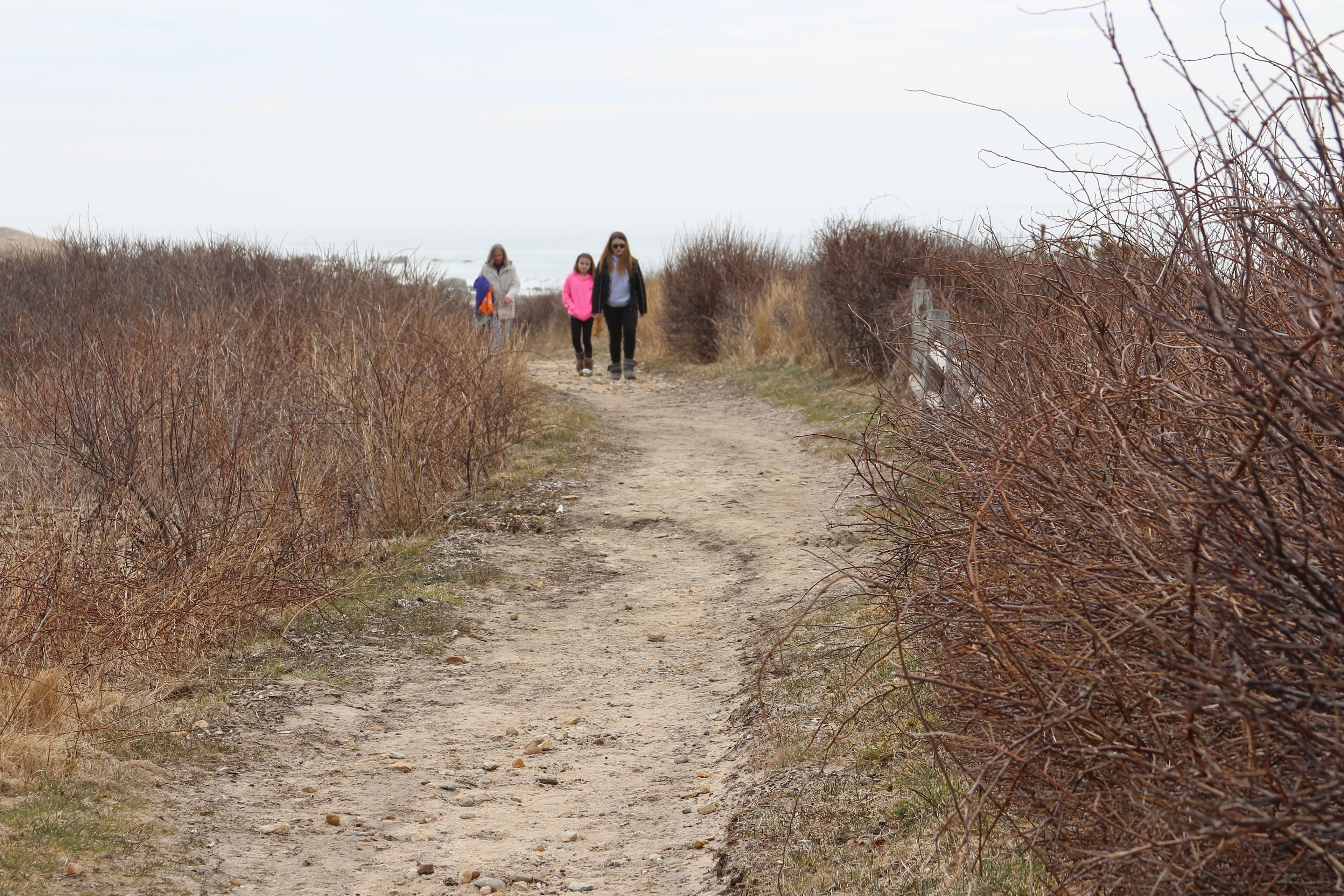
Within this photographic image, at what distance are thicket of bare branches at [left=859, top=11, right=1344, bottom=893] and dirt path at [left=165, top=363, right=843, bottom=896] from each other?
124cm

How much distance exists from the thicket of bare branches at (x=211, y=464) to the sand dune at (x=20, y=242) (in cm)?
867

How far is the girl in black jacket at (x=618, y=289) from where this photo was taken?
13750 millimetres

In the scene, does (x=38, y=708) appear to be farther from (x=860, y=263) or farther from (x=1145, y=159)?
(x=860, y=263)

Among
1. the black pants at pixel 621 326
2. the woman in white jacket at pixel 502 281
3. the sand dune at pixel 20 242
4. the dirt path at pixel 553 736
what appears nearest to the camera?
the dirt path at pixel 553 736

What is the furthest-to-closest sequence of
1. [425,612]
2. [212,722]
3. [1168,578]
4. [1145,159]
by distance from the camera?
[425,612]
[212,722]
[1145,159]
[1168,578]

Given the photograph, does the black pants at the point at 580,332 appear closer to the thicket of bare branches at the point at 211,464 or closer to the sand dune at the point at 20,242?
the thicket of bare branches at the point at 211,464

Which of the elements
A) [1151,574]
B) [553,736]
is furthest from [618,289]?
[1151,574]

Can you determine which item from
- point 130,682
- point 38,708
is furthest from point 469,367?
point 38,708

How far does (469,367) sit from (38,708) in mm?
5298

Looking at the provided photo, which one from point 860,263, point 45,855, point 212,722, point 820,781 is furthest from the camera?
point 860,263

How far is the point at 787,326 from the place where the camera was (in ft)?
49.3

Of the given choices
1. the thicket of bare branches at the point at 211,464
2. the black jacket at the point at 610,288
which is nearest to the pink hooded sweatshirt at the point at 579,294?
the black jacket at the point at 610,288

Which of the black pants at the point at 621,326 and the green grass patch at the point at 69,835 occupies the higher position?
the black pants at the point at 621,326

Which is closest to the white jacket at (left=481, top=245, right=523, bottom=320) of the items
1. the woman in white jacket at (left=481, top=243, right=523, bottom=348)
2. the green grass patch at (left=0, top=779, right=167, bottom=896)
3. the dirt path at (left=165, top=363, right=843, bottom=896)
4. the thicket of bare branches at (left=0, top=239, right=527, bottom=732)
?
the woman in white jacket at (left=481, top=243, right=523, bottom=348)
